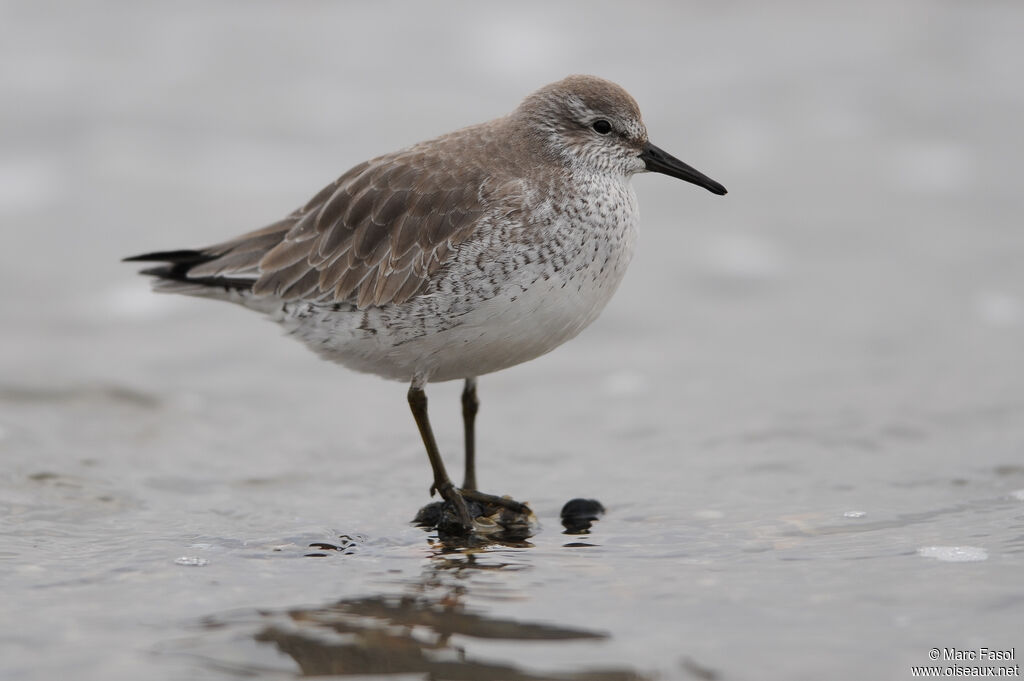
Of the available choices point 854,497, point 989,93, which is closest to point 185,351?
point 854,497

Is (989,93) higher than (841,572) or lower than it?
higher

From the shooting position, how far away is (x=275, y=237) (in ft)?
26.0

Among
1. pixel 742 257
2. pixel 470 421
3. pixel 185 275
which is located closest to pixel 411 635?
pixel 470 421

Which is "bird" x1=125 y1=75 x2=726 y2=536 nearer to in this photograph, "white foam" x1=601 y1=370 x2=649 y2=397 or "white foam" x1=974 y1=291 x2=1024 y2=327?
"white foam" x1=601 y1=370 x2=649 y2=397

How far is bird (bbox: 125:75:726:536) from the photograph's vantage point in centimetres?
670

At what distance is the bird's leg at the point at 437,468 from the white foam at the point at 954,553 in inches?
93.7

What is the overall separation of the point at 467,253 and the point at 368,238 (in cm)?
85

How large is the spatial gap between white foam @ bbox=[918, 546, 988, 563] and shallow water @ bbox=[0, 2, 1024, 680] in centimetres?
4

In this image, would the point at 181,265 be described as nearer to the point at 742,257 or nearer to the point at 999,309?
the point at 742,257

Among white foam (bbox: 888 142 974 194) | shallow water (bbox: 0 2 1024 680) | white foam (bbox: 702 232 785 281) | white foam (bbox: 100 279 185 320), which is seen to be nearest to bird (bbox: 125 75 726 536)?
shallow water (bbox: 0 2 1024 680)

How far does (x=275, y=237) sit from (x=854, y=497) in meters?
3.87

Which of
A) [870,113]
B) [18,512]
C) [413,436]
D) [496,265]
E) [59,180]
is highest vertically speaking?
[870,113]

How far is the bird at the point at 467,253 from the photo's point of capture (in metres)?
6.70

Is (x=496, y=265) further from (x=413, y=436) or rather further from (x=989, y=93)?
(x=989, y=93)
